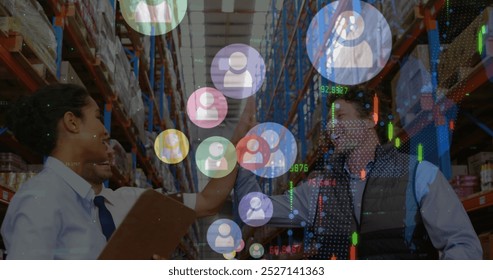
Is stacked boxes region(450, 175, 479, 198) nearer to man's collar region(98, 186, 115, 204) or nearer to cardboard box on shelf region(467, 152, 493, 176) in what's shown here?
cardboard box on shelf region(467, 152, 493, 176)

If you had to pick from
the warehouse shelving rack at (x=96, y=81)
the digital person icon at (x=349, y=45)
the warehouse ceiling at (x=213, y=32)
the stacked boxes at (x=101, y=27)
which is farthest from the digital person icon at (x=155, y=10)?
the digital person icon at (x=349, y=45)

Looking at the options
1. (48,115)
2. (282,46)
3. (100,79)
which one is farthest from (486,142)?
(282,46)

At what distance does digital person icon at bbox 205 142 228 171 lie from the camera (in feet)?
5.41

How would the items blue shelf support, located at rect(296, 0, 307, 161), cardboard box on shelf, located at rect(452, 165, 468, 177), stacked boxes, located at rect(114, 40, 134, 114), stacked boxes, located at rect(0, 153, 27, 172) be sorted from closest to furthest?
stacked boxes, located at rect(0, 153, 27, 172) < cardboard box on shelf, located at rect(452, 165, 468, 177) < stacked boxes, located at rect(114, 40, 134, 114) < blue shelf support, located at rect(296, 0, 307, 161)

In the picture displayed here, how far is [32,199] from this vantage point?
1.24 meters

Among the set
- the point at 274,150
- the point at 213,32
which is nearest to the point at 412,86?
the point at 274,150

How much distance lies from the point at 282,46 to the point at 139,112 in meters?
2.16

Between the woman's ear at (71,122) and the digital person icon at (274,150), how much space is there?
0.63m

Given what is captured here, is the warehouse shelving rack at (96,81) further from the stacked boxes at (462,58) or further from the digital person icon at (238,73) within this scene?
the stacked boxes at (462,58)

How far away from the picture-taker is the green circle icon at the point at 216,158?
1636 millimetres

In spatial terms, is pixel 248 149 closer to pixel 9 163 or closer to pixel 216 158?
pixel 216 158

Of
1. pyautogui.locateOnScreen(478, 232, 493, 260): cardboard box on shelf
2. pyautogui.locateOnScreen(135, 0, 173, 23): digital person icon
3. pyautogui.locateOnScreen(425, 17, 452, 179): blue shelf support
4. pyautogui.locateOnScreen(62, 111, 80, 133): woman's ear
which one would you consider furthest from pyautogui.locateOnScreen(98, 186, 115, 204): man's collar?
pyautogui.locateOnScreen(425, 17, 452, 179): blue shelf support

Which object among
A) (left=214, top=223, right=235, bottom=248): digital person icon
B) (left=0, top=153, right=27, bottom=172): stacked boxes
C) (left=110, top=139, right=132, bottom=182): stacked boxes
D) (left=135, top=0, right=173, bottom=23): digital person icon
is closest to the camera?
(left=214, top=223, right=235, bottom=248): digital person icon

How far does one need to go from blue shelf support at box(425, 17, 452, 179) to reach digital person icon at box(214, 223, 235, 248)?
84cm
